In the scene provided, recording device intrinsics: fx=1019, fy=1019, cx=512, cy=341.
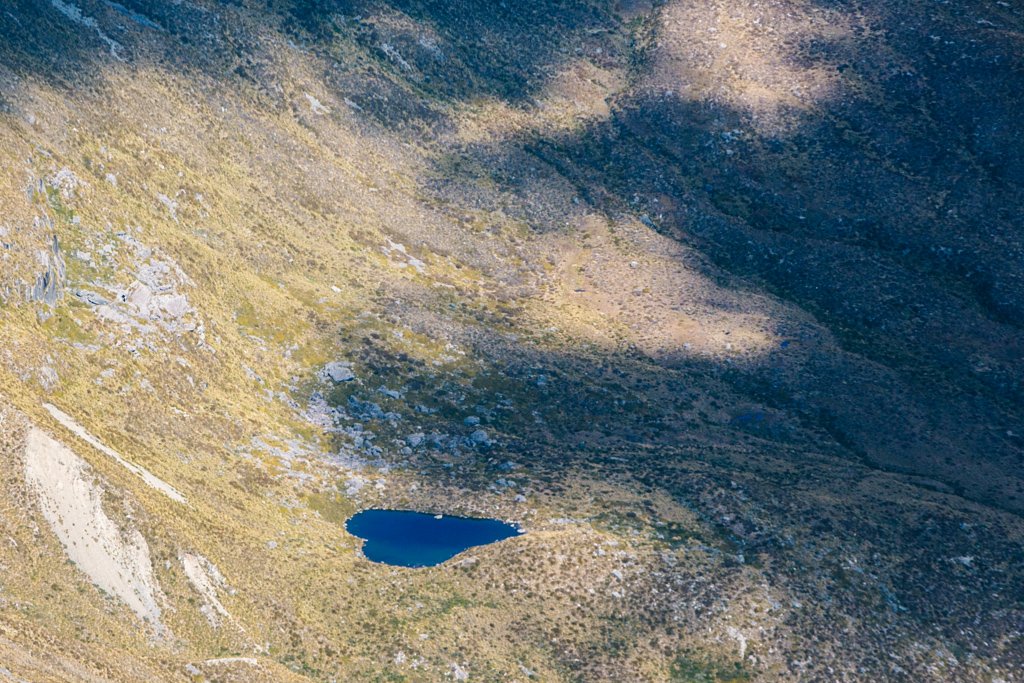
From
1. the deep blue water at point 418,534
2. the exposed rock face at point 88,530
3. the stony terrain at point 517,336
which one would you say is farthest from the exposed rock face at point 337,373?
the exposed rock face at point 88,530

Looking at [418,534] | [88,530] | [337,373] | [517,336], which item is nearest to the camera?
[88,530]

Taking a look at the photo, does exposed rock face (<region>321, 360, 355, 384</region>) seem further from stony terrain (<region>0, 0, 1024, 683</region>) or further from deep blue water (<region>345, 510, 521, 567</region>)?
deep blue water (<region>345, 510, 521, 567</region>)

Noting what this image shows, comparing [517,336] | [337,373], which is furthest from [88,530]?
[517,336]

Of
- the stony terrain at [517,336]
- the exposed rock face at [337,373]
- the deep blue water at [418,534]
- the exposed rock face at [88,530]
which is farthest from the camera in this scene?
the exposed rock face at [337,373]

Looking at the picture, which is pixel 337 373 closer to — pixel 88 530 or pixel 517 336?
pixel 517 336

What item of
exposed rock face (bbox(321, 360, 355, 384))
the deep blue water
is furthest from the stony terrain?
the deep blue water

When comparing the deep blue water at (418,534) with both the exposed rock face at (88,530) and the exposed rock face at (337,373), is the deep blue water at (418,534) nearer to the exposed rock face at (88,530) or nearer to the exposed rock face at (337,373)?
the exposed rock face at (337,373)
